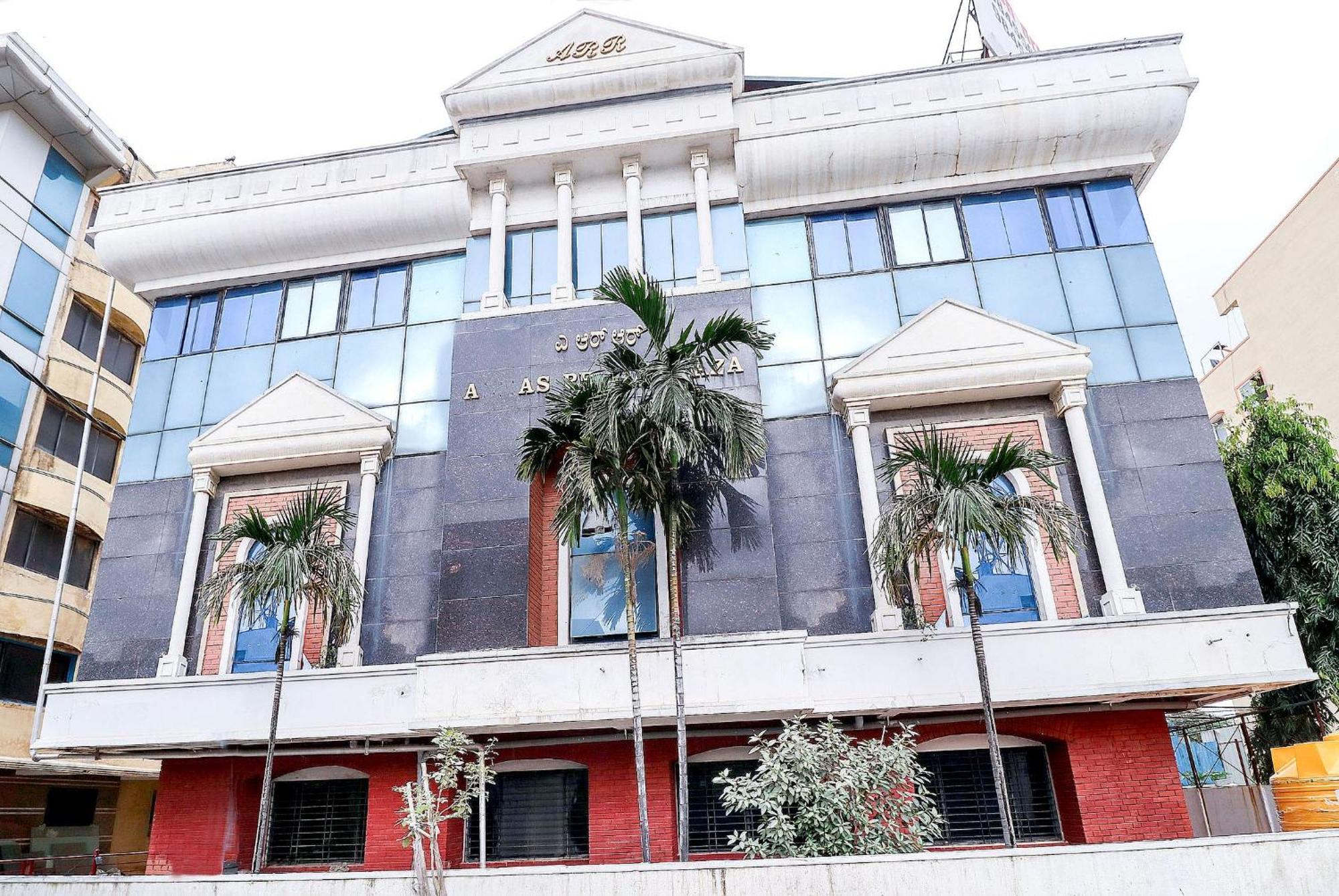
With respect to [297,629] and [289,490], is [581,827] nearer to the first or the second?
[297,629]

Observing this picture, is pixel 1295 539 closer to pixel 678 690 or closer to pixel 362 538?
pixel 678 690

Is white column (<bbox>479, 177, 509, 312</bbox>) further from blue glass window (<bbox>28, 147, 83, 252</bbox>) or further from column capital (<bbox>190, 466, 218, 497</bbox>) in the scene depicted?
blue glass window (<bbox>28, 147, 83, 252</bbox>)

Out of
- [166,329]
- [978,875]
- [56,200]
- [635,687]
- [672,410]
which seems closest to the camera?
[978,875]

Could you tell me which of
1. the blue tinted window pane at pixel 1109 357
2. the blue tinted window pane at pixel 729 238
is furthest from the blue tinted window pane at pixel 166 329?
the blue tinted window pane at pixel 1109 357

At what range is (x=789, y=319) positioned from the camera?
18.4 metres

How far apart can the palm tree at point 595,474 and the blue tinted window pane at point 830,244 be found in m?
6.79

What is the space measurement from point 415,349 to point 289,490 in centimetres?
401

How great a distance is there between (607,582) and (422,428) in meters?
5.38

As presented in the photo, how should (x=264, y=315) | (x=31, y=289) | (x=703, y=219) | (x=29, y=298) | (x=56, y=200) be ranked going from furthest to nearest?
1. (x=56, y=200)
2. (x=31, y=289)
3. (x=29, y=298)
4. (x=264, y=315)
5. (x=703, y=219)

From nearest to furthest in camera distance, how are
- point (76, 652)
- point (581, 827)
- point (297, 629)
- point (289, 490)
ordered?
point (581, 827) → point (297, 629) → point (289, 490) → point (76, 652)

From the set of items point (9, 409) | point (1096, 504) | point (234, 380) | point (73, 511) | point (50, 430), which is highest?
point (50, 430)

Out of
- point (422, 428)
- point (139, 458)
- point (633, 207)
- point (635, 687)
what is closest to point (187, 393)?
point (139, 458)

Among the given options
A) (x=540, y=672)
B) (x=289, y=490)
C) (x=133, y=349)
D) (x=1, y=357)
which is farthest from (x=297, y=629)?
(x=133, y=349)

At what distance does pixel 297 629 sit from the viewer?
17.2 meters
